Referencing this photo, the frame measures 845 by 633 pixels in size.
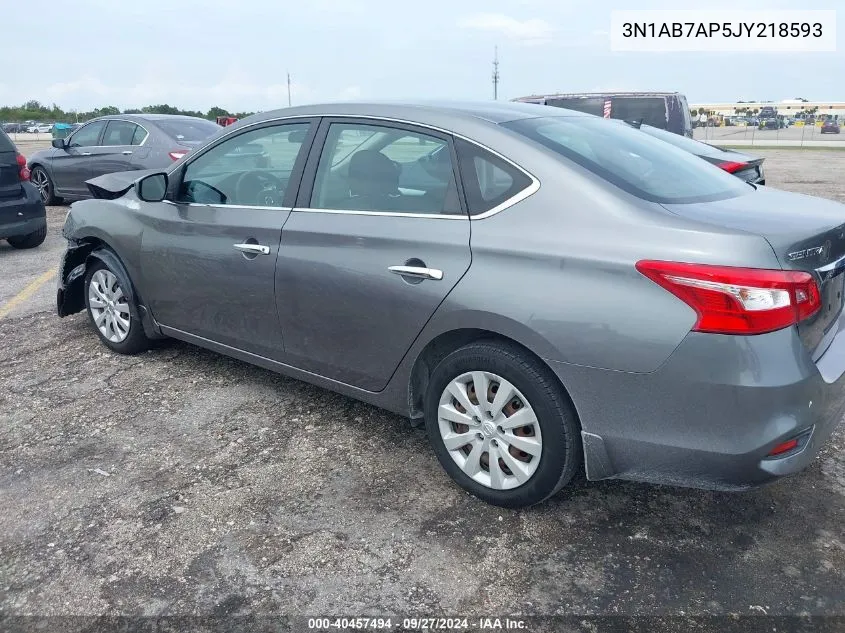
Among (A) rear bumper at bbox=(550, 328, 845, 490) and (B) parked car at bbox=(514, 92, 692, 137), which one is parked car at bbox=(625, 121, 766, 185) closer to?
(B) parked car at bbox=(514, 92, 692, 137)

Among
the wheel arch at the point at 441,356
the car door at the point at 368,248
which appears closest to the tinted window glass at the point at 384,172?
the car door at the point at 368,248

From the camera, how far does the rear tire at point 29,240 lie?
8.39 metres

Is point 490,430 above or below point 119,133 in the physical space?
below

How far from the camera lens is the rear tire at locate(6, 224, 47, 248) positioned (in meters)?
8.39

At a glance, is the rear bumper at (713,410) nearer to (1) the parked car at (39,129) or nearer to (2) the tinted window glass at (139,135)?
(2) the tinted window glass at (139,135)

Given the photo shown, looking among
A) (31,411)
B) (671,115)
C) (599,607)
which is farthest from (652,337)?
(671,115)

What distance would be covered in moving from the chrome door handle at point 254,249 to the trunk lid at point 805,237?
6.16 ft

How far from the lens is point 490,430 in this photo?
292cm

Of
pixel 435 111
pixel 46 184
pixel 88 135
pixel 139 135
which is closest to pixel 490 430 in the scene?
pixel 435 111

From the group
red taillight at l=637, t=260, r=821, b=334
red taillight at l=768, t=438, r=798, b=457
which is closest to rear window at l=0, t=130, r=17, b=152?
red taillight at l=637, t=260, r=821, b=334

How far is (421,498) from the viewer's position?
3.12 m

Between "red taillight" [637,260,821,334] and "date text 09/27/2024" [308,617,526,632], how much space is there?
1.13m

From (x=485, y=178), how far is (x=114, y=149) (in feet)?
29.9

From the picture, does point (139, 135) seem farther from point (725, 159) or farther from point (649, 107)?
point (649, 107)
